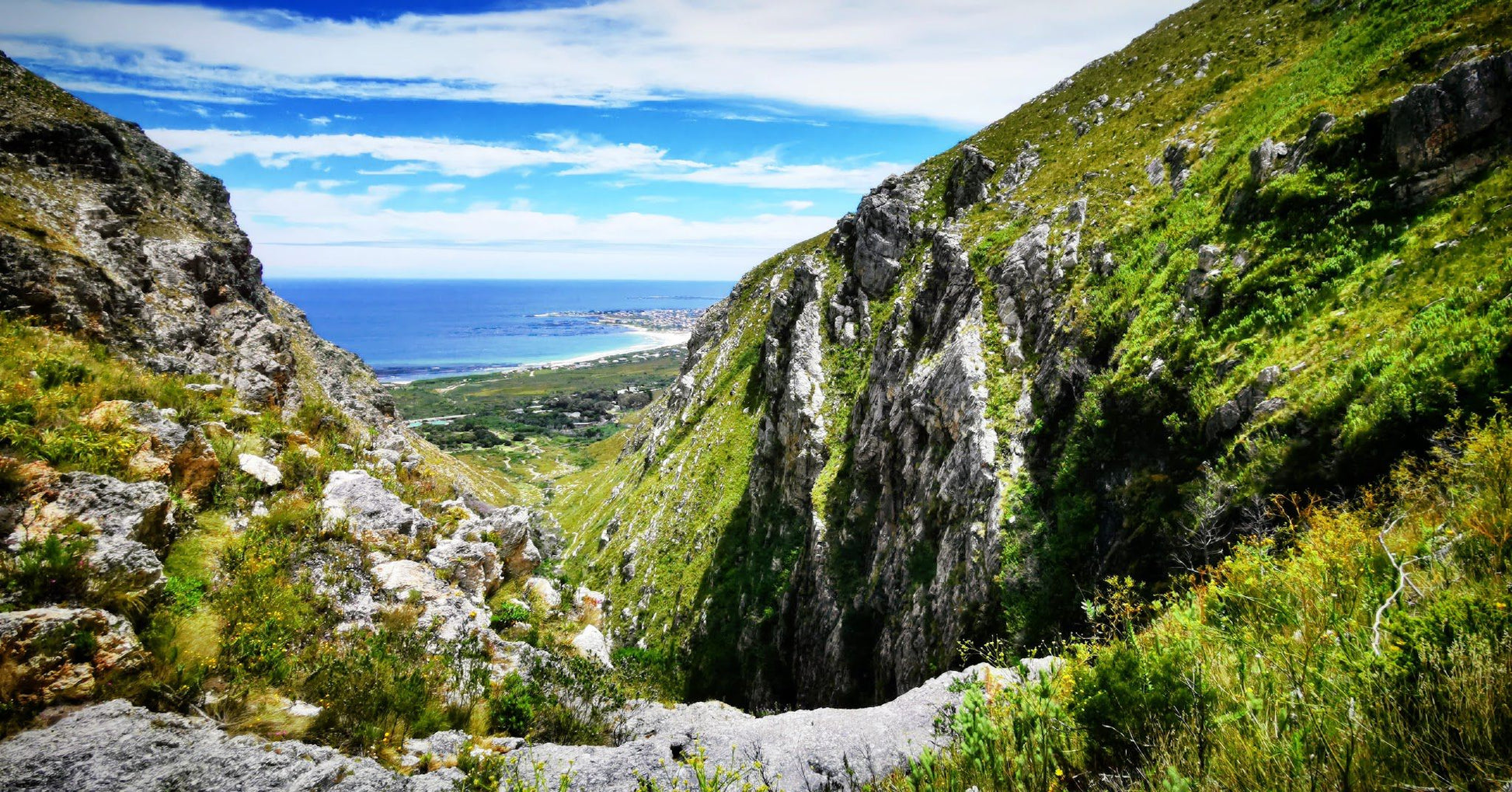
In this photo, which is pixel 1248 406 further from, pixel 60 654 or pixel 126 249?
pixel 126 249

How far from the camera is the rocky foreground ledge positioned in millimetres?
4449

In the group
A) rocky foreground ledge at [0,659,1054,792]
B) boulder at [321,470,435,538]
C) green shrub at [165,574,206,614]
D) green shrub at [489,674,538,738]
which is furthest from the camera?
boulder at [321,470,435,538]

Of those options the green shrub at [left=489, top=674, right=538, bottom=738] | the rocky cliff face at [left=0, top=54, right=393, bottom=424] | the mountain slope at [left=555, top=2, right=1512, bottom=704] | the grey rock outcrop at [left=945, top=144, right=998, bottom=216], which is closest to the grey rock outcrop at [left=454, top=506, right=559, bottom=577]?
the green shrub at [left=489, top=674, right=538, bottom=738]

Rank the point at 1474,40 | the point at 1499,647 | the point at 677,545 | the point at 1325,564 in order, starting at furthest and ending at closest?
the point at 677,545
the point at 1474,40
the point at 1325,564
the point at 1499,647

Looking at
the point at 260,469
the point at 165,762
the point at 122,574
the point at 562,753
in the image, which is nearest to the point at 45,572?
the point at 122,574

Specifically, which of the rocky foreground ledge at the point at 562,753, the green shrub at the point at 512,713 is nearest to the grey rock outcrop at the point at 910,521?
the rocky foreground ledge at the point at 562,753

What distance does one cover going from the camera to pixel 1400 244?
1061 centimetres

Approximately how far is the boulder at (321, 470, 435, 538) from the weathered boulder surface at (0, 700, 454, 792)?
15.8 ft

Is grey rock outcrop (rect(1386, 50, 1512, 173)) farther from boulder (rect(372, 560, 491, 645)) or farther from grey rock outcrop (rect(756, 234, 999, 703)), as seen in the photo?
boulder (rect(372, 560, 491, 645))

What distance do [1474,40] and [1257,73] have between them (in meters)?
12.8

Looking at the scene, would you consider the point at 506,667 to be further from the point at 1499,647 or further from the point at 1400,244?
the point at 1400,244

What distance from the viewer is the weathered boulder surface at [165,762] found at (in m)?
4.31

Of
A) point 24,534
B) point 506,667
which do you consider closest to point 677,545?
point 506,667

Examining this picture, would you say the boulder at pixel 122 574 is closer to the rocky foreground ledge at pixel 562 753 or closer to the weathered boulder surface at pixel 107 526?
the weathered boulder surface at pixel 107 526
